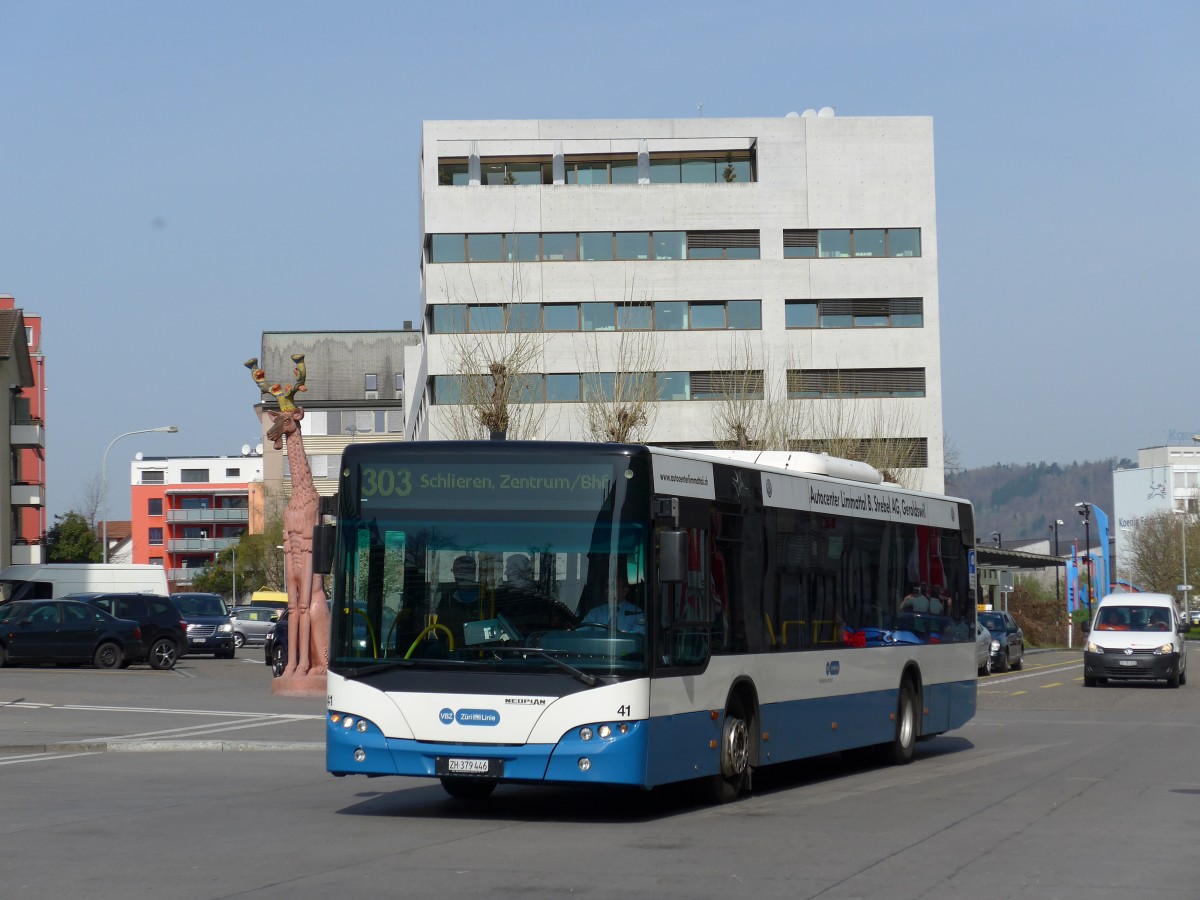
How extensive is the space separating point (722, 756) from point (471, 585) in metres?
2.74

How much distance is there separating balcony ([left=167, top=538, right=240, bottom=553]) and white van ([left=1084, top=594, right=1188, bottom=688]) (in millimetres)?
121410

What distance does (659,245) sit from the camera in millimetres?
71750

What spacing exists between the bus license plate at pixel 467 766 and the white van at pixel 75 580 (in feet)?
128

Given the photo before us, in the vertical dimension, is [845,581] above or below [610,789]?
above

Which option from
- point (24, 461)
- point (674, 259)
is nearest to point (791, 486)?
point (674, 259)

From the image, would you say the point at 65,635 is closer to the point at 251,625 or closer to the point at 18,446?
the point at 251,625

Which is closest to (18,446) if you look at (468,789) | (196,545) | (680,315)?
(680,315)

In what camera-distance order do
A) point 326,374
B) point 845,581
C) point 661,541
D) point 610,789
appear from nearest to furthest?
point 661,541
point 610,789
point 845,581
point 326,374

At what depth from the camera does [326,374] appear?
120m

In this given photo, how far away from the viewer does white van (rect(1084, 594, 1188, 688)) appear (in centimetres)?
3525

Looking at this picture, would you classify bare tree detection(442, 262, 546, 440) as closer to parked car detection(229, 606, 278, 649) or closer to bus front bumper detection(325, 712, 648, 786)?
parked car detection(229, 606, 278, 649)

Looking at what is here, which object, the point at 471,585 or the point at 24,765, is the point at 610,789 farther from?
the point at 24,765

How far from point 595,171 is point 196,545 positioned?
292 ft

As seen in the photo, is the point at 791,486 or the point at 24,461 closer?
the point at 791,486
